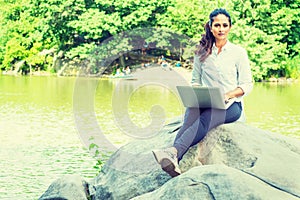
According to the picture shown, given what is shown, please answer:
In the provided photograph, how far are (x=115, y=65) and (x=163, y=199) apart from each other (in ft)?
70.9

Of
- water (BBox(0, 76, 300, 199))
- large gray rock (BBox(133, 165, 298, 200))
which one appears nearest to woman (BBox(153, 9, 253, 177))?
large gray rock (BBox(133, 165, 298, 200))

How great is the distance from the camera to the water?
23.0 ft

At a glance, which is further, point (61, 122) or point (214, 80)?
point (61, 122)

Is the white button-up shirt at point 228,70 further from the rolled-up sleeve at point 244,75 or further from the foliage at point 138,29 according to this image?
the foliage at point 138,29

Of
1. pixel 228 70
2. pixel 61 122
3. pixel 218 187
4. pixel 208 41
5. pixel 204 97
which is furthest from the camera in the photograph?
pixel 61 122

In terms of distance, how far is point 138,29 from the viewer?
26172mm

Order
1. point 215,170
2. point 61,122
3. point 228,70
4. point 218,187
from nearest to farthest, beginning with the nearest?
point 218,187 < point 215,170 < point 228,70 < point 61,122

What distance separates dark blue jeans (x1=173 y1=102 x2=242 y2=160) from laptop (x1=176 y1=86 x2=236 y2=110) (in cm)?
4

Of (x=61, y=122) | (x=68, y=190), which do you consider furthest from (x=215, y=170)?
(x=61, y=122)

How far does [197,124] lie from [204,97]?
0.58ft

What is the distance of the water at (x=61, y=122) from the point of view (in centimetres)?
702

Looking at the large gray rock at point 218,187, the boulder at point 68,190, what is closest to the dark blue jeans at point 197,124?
the large gray rock at point 218,187

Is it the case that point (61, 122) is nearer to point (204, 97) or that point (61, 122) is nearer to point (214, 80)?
point (214, 80)

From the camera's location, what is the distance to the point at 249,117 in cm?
1262
